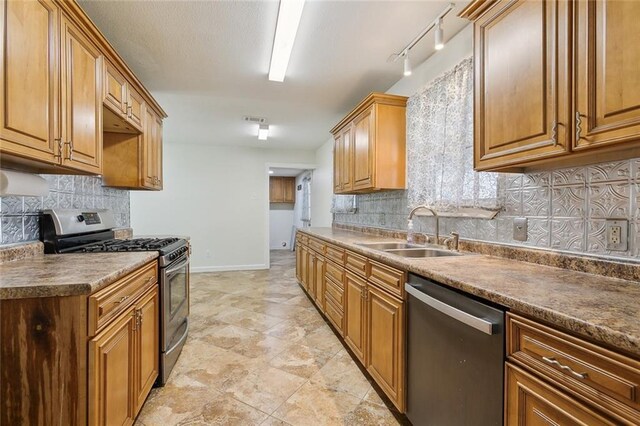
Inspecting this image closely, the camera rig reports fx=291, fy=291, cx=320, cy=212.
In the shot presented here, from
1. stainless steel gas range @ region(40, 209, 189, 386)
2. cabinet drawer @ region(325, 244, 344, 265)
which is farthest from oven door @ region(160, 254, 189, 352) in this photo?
cabinet drawer @ region(325, 244, 344, 265)

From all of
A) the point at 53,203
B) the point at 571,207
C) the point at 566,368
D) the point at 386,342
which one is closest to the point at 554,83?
the point at 571,207

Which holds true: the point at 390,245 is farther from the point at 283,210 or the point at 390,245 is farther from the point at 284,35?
the point at 283,210

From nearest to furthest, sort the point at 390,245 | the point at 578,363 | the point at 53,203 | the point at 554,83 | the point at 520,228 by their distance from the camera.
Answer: the point at 578,363 < the point at 554,83 < the point at 520,228 < the point at 53,203 < the point at 390,245

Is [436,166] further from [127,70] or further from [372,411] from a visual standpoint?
[127,70]

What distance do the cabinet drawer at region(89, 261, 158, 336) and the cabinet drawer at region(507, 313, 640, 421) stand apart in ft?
4.94

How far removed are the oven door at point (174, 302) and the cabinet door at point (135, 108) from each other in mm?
1239

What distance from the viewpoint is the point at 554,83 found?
3.69 feet

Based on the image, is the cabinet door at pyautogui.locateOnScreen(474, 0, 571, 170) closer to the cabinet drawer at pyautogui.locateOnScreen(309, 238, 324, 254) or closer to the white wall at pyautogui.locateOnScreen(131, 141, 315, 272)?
the cabinet drawer at pyautogui.locateOnScreen(309, 238, 324, 254)

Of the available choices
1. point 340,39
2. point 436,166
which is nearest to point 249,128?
point 340,39

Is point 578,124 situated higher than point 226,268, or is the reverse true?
point 578,124

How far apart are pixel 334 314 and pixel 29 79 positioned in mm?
2514

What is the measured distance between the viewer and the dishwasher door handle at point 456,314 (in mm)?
991

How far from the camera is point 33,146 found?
131cm

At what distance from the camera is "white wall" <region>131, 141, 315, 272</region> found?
533 cm
